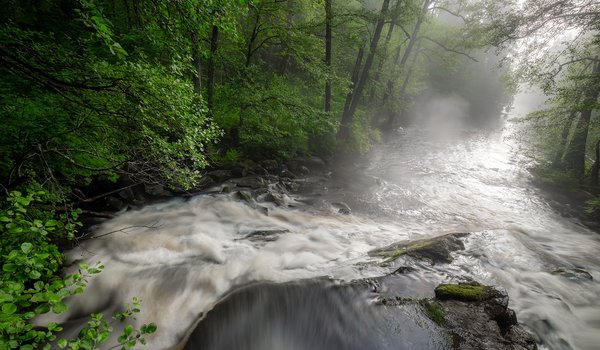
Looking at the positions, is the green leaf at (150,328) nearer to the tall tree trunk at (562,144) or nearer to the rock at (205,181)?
the rock at (205,181)

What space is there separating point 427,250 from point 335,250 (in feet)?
7.08

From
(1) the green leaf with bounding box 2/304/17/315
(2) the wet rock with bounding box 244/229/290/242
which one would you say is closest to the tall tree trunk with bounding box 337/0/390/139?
(2) the wet rock with bounding box 244/229/290/242

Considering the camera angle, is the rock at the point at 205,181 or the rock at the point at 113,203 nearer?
the rock at the point at 113,203

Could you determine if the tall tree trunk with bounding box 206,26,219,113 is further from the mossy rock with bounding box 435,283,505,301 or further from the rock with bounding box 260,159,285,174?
the mossy rock with bounding box 435,283,505,301

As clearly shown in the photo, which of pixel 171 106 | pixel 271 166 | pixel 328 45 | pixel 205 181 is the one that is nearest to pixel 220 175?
pixel 205 181

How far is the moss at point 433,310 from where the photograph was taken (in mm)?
4459

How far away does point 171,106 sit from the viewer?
14.5ft

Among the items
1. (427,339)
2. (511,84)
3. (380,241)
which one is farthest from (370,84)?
(427,339)

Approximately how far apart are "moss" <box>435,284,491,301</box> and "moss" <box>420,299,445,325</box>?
0.29m

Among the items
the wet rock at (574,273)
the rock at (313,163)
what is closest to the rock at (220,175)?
the rock at (313,163)

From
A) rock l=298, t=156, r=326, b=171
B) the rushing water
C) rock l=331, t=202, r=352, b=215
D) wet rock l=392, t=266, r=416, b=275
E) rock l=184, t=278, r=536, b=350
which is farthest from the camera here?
rock l=298, t=156, r=326, b=171

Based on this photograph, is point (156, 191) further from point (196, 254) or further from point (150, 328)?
point (150, 328)

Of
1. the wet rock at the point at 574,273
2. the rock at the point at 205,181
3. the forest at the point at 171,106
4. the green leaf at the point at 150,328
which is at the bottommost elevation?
the wet rock at the point at 574,273

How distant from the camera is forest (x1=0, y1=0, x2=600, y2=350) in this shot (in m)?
3.25
